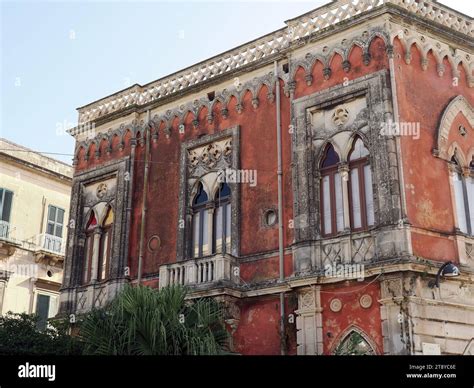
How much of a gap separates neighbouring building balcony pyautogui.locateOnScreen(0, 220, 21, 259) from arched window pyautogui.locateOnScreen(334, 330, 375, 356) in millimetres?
14779

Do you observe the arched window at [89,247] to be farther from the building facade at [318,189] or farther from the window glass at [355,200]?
the window glass at [355,200]

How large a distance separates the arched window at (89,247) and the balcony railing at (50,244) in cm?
600

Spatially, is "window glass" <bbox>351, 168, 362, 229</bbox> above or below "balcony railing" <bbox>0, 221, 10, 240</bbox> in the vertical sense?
below

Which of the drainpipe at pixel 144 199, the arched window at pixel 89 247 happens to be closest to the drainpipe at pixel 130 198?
the drainpipe at pixel 144 199

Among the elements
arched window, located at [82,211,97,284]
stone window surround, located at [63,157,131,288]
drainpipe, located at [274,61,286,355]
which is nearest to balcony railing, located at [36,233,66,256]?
stone window surround, located at [63,157,131,288]

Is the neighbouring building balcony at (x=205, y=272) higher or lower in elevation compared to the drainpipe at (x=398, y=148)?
lower

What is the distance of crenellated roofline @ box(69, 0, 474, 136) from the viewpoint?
15.0 m

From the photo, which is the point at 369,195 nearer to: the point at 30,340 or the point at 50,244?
the point at 30,340

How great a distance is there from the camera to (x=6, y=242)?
23344 mm

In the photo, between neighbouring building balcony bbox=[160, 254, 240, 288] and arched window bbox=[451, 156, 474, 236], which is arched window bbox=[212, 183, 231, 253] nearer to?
neighbouring building balcony bbox=[160, 254, 240, 288]

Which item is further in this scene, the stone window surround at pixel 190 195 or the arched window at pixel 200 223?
the arched window at pixel 200 223

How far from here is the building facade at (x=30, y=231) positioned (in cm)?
2375

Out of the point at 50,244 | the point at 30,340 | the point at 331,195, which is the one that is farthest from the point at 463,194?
the point at 50,244

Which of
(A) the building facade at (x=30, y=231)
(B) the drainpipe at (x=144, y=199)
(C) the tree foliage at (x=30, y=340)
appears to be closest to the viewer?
(C) the tree foliage at (x=30, y=340)
